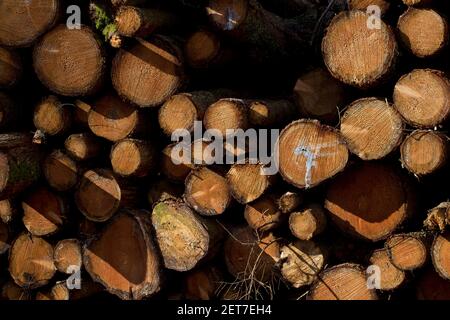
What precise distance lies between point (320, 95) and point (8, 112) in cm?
167

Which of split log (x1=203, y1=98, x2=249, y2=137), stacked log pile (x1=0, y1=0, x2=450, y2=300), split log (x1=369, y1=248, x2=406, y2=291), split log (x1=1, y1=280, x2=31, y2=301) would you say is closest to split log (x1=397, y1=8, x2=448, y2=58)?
stacked log pile (x1=0, y1=0, x2=450, y2=300)

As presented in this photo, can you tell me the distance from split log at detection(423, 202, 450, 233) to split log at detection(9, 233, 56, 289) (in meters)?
2.01

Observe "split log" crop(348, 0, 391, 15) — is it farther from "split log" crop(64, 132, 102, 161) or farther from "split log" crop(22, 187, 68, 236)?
"split log" crop(22, 187, 68, 236)

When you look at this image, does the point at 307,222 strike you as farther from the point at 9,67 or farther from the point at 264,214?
the point at 9,67

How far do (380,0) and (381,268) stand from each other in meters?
1.26

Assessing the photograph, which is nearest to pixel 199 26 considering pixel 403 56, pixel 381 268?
pixel 403 56

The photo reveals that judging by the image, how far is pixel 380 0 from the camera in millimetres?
2768

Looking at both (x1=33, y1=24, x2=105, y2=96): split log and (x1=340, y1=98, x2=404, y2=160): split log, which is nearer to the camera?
(x1=340, y1=98, x2=404, y2=160): split log

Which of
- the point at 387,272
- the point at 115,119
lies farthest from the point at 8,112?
the point at 387,272

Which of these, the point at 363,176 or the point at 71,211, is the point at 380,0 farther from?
the point at 71,211

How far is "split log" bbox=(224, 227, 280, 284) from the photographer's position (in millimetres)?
2939

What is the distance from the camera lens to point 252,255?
296 cm

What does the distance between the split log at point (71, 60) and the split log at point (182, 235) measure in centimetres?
73

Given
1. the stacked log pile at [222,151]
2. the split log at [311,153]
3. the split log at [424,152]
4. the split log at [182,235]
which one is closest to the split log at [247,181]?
the stacked log pile at [222,151]
